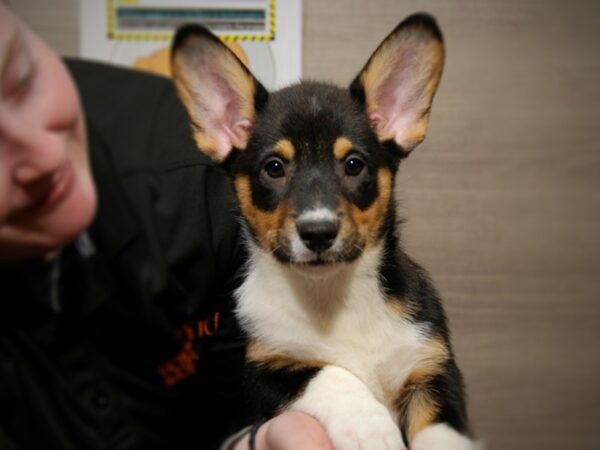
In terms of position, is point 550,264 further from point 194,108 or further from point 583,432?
point 194,108

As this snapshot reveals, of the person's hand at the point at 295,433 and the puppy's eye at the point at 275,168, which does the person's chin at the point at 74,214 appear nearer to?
the puppy's eye at the point at 275,168

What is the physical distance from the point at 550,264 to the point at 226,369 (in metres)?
0.84

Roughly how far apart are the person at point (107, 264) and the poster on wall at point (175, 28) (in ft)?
0.14

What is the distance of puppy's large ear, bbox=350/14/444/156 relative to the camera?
1.02 meters

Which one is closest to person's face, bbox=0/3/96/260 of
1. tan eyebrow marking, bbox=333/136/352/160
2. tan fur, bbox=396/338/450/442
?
tan eyebrow marking, bbox=333/136/352/160

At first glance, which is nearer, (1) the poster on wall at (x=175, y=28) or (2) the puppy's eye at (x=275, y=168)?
(1) the poster on wall at (x=175, y=28)

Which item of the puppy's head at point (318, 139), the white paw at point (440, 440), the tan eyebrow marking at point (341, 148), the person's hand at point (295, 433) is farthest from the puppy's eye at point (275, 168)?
the white paw at point (440, 440)

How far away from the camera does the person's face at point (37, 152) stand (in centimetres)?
75

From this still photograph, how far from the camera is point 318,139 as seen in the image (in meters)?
1.15

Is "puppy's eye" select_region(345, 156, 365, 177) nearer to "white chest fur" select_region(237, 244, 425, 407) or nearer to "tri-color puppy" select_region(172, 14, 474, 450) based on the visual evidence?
"tri-color puppy" select_region(172, 14, 474, 450)

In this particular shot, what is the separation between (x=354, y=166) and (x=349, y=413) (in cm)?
49

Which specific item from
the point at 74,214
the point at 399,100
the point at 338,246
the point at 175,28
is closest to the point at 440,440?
the point at 338,246

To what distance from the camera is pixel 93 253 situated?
0.93 m

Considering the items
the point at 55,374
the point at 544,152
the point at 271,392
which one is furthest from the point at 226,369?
the point at 544,152
